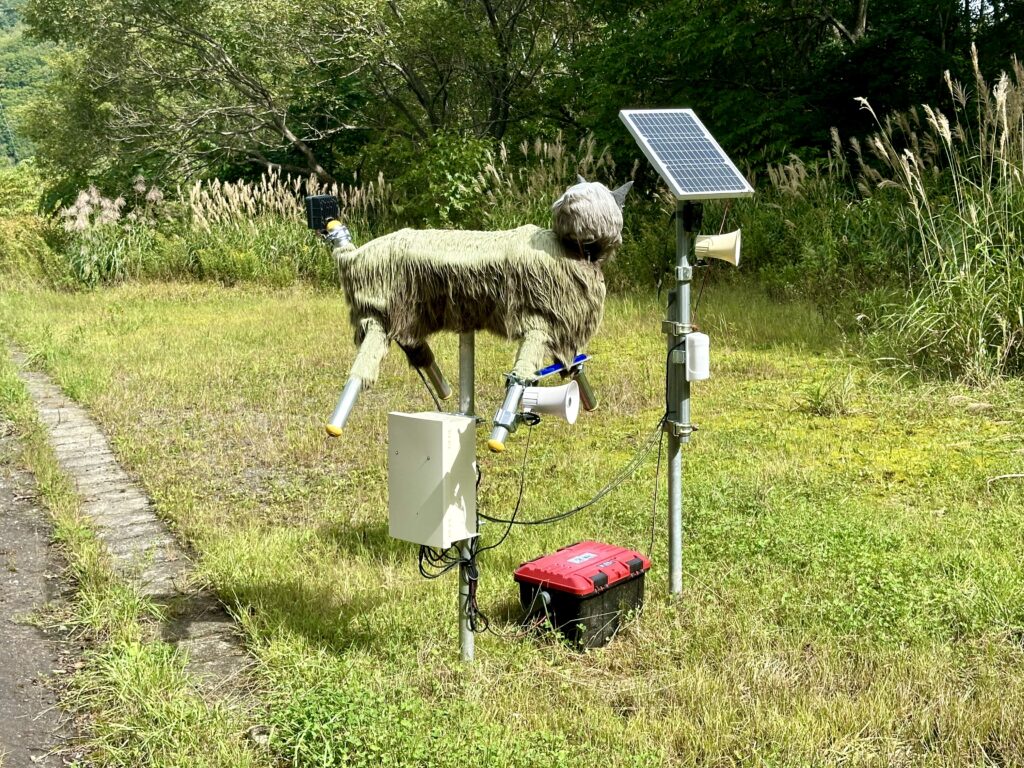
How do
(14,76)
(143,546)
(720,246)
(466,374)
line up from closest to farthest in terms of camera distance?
(466,374) → (720,246) → (143,546) → (14,76)

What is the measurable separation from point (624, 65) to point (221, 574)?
10.3 metres

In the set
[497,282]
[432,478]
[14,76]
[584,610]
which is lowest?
[584,610]

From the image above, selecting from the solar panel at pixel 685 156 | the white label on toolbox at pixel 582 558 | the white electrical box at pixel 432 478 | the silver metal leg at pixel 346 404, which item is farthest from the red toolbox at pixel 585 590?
the solar panel at pixel 685 156

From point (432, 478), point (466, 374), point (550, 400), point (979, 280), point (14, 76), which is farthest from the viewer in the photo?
point (14, 76)

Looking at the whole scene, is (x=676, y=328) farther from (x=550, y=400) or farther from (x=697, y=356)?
(x=550, y=400)

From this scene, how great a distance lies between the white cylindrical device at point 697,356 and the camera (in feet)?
11.1

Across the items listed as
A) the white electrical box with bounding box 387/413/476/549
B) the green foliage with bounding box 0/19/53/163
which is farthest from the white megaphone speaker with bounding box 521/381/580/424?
the green foliage with bounding box 0/19/53/163

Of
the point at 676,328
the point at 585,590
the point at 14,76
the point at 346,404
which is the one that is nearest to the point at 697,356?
the point at 676,328

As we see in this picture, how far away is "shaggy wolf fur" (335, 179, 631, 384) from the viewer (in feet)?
9.68

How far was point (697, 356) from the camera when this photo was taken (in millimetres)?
3395

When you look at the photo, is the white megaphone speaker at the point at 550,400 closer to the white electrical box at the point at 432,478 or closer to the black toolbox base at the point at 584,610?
the white electrical box at the point at 432,478

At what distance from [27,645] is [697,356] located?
2582 mm

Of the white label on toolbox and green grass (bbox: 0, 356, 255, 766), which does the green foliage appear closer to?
green grass (bbox: 0, 356, 255, 766)

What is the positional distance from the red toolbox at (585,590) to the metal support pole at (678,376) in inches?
6.2
